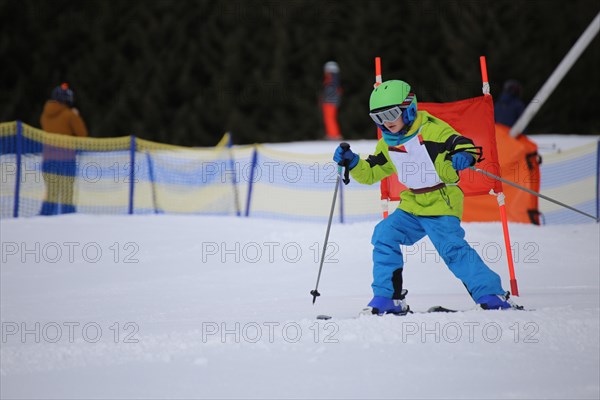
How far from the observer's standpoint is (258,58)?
2630 centimetres

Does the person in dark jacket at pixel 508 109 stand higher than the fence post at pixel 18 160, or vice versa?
the person in dark jacket at pixel 508 109

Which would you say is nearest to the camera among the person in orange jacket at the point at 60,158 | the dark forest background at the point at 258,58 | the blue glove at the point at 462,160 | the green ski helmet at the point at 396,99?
the blue glove at the point at 462,160

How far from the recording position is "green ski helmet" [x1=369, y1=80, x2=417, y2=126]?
6.91m

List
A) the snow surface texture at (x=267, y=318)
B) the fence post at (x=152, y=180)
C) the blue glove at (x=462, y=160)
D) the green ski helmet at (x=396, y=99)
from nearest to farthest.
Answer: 1. the snow surface texture at (x=267, y=318)
2. the blue glove at (x=462, y=160)
3. the green ski helmet at (x=396, y=99)
4. the fence post at (x=152, y=180)

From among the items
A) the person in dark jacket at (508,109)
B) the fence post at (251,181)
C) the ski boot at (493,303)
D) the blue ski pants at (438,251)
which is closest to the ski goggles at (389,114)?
the blue ski pants at (438,251)

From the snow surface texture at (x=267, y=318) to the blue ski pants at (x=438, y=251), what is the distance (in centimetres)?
42

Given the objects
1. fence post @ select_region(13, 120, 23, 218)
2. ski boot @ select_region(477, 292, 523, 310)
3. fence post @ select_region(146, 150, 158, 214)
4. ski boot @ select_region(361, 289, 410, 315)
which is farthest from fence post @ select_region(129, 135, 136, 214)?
ski boot @ select_region(477, 292, 523, 310)

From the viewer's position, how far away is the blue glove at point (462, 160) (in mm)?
6770

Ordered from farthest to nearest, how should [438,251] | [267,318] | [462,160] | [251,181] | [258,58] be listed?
1. [258,58]
2. [251,181]
3. [267,318]
4. [438,251]
5. [462,160]

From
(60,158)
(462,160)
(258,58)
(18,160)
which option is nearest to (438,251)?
(462,160)

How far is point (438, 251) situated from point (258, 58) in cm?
1983

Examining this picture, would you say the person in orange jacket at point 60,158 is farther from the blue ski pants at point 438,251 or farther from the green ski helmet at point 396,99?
the green ski helmet at point 396,99

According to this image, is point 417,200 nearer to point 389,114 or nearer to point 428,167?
point 428,167

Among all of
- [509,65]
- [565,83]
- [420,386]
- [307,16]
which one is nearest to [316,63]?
[307,16]
